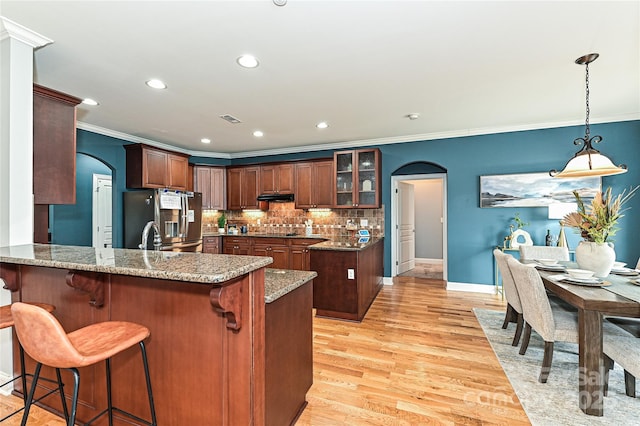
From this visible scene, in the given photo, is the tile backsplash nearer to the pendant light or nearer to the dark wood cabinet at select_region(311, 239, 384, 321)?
the dark wood cabinet at select_region(311, 239, 384, 321)

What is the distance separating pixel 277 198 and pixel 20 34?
4121mm

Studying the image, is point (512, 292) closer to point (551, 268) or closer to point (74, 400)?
point (551, 268)

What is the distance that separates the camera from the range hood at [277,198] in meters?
5.81

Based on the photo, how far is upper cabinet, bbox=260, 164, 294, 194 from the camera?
5.83m

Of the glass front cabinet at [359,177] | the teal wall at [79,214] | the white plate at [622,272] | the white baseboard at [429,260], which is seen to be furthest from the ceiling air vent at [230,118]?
the white baseboard at [429,260]

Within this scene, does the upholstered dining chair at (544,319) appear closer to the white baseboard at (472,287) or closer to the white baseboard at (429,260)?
the white baseboard at (472,287)

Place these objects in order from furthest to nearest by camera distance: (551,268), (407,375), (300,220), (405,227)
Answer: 1. (405,227)
2. (300,220)
3. (551,268)
4. (407,375)

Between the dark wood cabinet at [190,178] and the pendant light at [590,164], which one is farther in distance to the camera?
the dark wood cabinet at [190,178]

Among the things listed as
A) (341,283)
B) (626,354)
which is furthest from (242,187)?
(626,354)

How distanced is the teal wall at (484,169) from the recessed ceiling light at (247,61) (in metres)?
3.40

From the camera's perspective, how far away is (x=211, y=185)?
6180 mm

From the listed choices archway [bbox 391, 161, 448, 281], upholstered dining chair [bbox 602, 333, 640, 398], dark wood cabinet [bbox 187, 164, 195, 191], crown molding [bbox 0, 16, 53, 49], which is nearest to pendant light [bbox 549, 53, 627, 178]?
upholstered dining chair [bbox 602, 333, 640, 398]

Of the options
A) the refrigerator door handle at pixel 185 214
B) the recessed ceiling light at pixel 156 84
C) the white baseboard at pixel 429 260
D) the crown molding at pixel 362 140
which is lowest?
the white baseboard at pixel 429 260

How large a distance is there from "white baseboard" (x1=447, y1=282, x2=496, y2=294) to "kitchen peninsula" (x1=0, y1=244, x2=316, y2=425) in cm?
391
